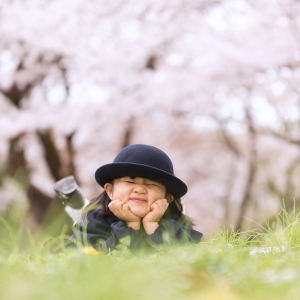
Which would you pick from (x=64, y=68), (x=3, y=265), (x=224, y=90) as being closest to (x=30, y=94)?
(x=64, y=68)

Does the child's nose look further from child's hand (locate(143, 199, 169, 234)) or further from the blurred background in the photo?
the blurred background

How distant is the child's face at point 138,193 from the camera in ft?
8.30

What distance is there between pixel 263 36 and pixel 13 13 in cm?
469

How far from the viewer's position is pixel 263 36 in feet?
28.3

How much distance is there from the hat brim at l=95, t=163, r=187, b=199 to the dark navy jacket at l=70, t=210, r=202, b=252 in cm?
21

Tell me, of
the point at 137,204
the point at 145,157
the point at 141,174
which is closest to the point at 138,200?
the point at 137,204

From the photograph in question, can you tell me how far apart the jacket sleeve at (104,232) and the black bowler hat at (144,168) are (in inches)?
10.3

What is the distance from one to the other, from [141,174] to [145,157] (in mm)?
152

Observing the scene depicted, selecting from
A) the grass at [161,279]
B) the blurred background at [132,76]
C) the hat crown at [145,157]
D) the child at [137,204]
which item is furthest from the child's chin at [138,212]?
the blurred background at [132,76]

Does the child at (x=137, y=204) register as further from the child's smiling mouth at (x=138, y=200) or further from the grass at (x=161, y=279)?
the grass at (x=161, y=279)

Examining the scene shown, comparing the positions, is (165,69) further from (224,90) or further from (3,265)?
(3,265)

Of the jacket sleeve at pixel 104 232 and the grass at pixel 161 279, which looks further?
the jacket sleeve at pixel 104 232

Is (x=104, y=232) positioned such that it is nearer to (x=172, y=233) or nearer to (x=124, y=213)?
(x=124, y=213)

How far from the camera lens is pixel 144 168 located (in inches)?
98.2
